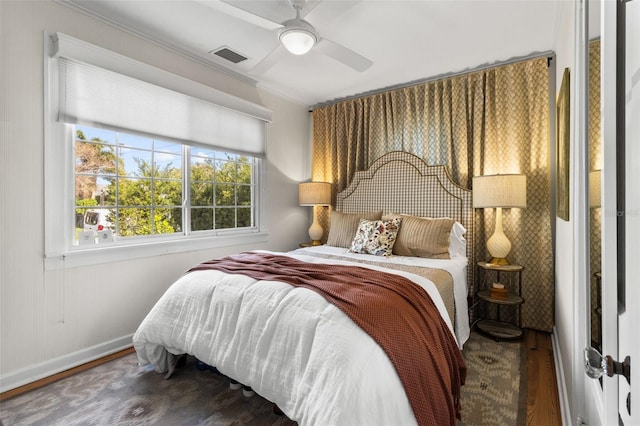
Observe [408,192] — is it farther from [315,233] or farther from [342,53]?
[342,53]

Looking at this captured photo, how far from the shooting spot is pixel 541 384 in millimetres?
2059

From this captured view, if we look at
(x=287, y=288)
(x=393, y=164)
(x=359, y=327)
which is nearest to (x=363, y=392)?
(x=359, y=327)

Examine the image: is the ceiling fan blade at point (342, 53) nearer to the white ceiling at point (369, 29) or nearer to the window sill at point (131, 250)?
the white ceiling at point (369, 29)

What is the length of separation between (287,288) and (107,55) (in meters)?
2.30

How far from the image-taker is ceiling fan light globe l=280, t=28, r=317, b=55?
202 cm

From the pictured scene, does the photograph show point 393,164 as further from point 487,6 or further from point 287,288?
point 287,288

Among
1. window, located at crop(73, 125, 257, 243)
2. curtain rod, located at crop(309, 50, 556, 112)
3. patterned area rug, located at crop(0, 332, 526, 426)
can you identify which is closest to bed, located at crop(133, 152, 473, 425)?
patterned area rug, located at crop(0, 332, 526, 426)

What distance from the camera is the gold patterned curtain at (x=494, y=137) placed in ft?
9.66

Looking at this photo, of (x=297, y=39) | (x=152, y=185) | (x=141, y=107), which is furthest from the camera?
(x=152, y=185)

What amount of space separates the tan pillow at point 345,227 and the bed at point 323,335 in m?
0.83

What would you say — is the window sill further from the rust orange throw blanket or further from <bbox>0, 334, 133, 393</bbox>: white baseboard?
the rust orange throw blanket


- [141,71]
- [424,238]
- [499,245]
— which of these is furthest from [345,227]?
[141,71]

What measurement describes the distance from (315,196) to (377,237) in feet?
4.05

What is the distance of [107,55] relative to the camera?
2.45 m
